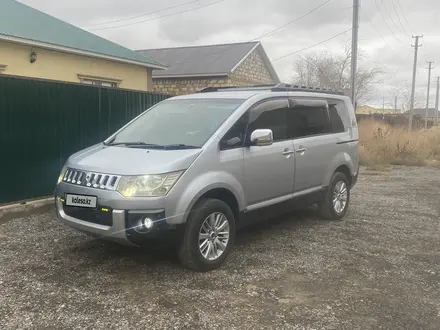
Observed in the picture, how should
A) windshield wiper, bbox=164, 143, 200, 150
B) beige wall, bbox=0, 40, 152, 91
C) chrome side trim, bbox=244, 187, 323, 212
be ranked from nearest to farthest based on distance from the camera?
windshield wiper, bbox=164, 143, 200, 150, chrome side trim, bbox=244, 187, 323, 212, beige wall, bbox=0, 40, 152, 91

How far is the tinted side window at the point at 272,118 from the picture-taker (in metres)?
5.14

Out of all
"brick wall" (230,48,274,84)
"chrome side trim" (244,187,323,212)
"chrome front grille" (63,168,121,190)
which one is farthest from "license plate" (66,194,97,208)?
"brick wall" (230,48,274,84)

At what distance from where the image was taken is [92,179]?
13.9 feet

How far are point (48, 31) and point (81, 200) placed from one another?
9448mm

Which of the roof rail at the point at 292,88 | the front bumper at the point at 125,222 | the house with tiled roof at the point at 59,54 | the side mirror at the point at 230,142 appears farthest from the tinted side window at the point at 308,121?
the house with tiled roof at the point at 59,54

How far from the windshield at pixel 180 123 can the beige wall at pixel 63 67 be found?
222 inches

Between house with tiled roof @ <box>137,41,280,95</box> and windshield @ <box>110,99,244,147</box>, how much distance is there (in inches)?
622

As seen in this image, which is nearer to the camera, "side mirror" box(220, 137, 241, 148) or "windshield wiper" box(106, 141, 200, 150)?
"windshield wiper" box(106, 141, 200, 150)

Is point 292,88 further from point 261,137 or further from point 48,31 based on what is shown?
point 48,31

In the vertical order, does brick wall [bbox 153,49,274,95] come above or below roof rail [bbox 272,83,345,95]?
above

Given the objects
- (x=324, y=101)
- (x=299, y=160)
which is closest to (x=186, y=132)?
(x=299, y=160)

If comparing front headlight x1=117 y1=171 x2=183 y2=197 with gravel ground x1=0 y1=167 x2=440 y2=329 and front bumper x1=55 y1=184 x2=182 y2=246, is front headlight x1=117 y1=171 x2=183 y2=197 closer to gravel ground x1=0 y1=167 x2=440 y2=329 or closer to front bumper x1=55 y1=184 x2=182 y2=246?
front bumper x1=55 y1=184 x2=182 y2=246

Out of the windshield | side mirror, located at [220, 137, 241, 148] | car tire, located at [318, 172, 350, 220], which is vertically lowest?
car tire, located at [318, 172, 350, 220]

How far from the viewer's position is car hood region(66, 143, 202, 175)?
161 inches
